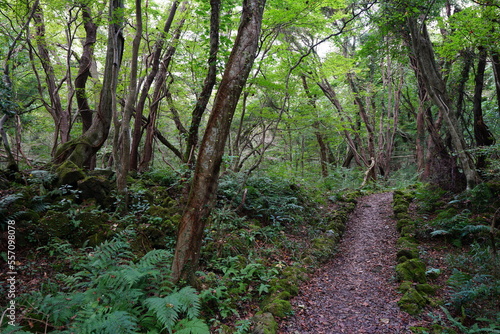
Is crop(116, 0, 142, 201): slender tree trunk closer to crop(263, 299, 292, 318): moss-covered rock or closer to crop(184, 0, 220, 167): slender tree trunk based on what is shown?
crop(184, 0, 220, 167): slender tree trunk

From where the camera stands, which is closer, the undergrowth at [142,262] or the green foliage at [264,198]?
the undergrowth at [142,262]

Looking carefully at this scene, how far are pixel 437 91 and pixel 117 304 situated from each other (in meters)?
9.47

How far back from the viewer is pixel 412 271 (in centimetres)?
510

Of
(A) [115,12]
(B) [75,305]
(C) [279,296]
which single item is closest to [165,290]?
(B) [75,305]

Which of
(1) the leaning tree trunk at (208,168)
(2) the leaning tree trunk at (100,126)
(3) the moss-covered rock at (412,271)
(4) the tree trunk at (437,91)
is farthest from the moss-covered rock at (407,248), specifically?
(2) the leaning tree trunk at (100,126)

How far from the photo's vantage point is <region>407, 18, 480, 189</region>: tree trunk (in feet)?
25.1

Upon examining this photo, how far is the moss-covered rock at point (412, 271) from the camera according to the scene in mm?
4977

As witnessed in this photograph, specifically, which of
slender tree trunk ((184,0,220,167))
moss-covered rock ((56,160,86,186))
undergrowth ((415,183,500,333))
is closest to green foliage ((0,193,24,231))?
moss-covered rock ((56,160,86,186))

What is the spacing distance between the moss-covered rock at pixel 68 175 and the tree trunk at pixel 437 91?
932 centimetres

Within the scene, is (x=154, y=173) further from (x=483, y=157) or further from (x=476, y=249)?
(x=483, y=157)

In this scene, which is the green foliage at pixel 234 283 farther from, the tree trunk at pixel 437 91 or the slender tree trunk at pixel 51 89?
the slender tree trunk at pixel 51 89

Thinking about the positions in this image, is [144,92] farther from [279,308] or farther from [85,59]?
[279,308]

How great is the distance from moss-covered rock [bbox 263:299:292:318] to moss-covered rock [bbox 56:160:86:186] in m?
4.70

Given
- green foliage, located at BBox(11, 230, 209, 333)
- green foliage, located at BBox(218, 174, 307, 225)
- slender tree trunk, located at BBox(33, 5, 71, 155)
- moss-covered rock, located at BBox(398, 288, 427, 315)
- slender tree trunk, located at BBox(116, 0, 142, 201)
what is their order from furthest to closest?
1. slender tree trunk, located at BBox(33, 5, 71, 155)
2. green foliage, located at BBox(218, 174, 307, 225)
3. slender tree trunk, located at BBox(116, 0, 142, 201)
4. moss-covered rock, located at BBox(398, 288, 427, 315)
5. green foliage, located at BBox(11, 230, 209, 333)
